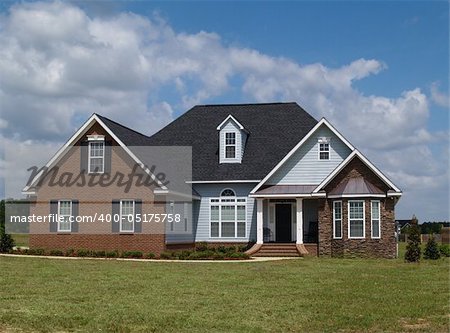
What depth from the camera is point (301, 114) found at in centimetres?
3956

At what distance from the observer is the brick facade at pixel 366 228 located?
30484 millimetres

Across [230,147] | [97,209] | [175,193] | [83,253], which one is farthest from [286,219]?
[83,253]

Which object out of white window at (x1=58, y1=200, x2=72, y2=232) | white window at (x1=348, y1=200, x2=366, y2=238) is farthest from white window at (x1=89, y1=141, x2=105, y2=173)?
white window at (x1=348, y1=200, x2=366, y2=238)

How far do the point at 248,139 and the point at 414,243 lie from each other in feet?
44.7

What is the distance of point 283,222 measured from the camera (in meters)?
35.1

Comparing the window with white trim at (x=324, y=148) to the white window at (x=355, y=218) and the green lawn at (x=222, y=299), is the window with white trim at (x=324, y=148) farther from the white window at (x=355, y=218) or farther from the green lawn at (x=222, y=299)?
the green lawn at (x=222, y=299)

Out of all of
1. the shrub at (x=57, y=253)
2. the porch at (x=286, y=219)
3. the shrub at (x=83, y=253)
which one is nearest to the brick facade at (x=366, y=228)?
the porch at (x=286, y=219)

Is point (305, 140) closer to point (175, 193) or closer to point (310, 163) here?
point (310, 163)

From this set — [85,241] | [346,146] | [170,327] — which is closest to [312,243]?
[346,146]

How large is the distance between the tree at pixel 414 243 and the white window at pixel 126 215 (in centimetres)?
1384

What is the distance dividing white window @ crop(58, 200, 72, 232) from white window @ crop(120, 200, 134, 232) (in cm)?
293

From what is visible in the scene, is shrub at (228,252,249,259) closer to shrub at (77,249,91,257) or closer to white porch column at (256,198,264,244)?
white porch column at (256,198,264,244)

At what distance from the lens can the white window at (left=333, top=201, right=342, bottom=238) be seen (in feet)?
102

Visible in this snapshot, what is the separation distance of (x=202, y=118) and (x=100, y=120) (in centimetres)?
935
